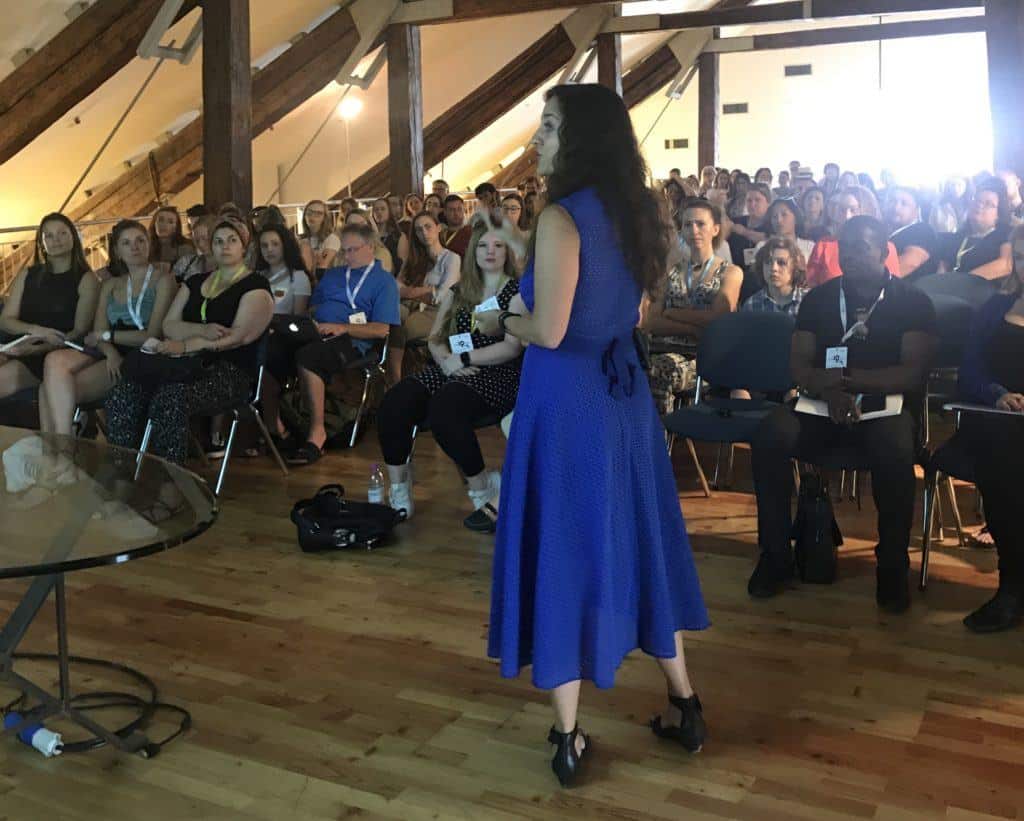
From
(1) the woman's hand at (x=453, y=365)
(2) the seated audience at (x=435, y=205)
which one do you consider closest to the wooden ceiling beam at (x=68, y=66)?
(2) the seated audience at (x=435, y=205)

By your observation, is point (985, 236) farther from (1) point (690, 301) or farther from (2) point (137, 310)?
(2) point (137, 310)

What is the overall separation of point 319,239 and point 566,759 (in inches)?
215

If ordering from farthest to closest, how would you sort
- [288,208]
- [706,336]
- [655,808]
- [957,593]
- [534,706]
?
1. [288,208]
2. [706,336]
3. [957,593]
4. [534,706]
5. [655,808]

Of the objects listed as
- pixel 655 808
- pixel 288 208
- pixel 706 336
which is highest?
pixel 288 208

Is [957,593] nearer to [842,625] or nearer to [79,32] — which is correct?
[842,625]

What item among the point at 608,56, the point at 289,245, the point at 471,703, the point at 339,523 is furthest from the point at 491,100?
the point at 471,703

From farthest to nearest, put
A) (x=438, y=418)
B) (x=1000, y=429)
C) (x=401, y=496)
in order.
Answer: (x=401, y=496)
(x=438, y=418)
(x=1000, y=429)

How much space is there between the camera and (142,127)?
8.87 metres

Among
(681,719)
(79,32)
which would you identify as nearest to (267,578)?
(681,719)

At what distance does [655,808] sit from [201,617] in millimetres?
1562

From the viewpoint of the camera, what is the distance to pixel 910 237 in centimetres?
574

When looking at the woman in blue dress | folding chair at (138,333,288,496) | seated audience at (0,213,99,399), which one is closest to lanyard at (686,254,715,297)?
folding chair at (138,333,288,496)

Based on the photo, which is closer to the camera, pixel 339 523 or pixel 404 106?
pixel 339 523

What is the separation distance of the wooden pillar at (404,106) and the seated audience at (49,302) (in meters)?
4.69
